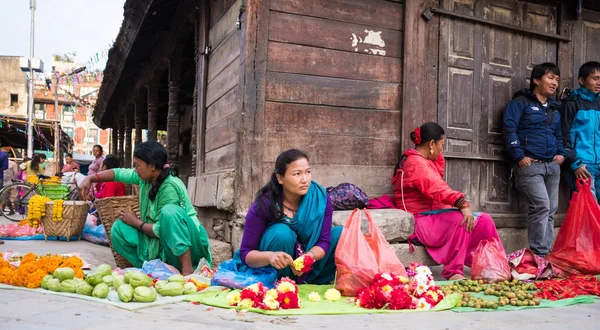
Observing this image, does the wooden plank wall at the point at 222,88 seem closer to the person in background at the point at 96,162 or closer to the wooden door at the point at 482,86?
the wooden door at the point at 482,86

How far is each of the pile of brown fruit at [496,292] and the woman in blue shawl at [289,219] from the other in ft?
3.04

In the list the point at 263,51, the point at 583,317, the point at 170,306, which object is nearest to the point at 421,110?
the point at 263,51

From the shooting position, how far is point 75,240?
23.4 feet

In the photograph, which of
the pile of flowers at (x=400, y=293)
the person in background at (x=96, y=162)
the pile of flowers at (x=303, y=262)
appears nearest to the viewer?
the pile of flowers at (x=400, y=293)

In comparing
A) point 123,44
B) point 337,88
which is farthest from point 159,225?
point 123,44

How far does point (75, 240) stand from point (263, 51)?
4180 millimetres

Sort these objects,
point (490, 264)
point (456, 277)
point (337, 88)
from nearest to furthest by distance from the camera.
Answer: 1. point (490, 264)
2. point (456, 277)
3. point (337, 88)

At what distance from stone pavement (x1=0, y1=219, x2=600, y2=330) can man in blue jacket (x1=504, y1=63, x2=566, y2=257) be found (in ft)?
6.34

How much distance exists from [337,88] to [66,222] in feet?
13.7

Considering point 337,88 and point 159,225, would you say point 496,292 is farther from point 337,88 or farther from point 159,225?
point 159,225

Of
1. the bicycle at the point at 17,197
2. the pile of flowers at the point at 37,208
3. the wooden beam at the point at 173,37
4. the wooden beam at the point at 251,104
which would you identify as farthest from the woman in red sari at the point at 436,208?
the bicycle at the point at 17,197

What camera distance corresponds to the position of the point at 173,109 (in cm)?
866

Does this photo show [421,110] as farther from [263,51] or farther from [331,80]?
[263,51]

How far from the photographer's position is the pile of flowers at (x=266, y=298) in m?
2.95
